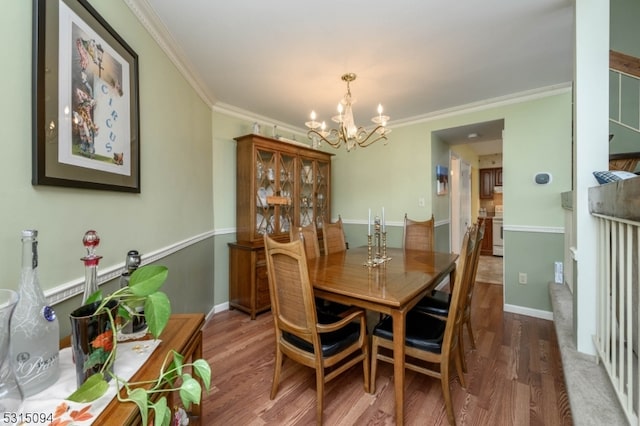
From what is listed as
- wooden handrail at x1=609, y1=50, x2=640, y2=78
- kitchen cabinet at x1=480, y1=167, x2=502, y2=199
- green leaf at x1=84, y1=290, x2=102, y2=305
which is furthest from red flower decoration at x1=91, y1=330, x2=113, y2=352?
kitchen cabinet at x1=480, y1=167, x2=502, y2=199

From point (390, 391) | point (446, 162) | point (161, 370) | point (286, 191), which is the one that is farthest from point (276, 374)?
point (446, 162)

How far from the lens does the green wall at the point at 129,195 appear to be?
846 millimetres

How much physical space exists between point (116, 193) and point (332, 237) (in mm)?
1853

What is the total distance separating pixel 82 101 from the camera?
3.63 feet

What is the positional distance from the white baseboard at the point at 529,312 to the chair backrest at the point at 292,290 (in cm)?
265

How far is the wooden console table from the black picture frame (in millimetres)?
660

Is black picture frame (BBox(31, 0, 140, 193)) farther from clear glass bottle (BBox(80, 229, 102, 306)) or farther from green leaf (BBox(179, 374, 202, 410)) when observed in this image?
green leaf (BBox(179, 374, 202, 410))

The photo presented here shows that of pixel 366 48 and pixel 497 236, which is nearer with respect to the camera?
pixel 366 48

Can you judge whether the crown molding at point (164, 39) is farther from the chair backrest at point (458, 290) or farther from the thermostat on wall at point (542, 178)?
the thermostat on wall at point (542, 178)

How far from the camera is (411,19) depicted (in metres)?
1.70

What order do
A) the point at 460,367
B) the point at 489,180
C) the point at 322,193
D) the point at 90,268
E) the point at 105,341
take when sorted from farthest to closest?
the point at 489,180
the point at 322,193
the point at 460,367
the point at 90,268
the point at 105,341

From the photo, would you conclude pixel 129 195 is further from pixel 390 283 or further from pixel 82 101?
pixel 390 283

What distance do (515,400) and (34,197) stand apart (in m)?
2.57

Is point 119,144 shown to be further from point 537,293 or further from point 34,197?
point 537,293
